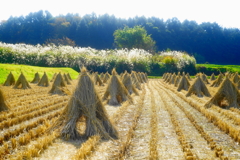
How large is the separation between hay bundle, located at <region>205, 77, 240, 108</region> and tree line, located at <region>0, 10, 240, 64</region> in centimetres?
6980

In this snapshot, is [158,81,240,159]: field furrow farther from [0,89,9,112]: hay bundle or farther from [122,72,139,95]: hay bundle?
[0,89,9,112]: hay bundle

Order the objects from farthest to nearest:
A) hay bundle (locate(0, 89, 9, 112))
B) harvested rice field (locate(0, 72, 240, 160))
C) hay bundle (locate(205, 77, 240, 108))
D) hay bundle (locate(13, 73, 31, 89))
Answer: hay bundle (locate(13, 73, 31, 89)), hay bundle (locate(205, 77, 240, 108)), hay bundle (locate(0, 89, 9, 112)), harvested rice field (locate(0, 72, 240, 160))

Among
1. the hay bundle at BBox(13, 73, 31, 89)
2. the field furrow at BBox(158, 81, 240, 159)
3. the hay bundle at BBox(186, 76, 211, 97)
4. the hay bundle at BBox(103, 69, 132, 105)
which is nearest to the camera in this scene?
the field furrow at BBox(158, 81, 240, 159)

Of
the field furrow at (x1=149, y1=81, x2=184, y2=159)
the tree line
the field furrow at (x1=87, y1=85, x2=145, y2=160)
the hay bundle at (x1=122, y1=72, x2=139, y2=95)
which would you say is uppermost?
the tree line

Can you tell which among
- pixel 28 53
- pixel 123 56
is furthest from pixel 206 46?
pixel 28 53

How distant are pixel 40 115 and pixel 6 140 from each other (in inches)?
104

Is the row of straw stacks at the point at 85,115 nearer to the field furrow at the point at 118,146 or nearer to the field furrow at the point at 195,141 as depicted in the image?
the field furrow at the point at 118,146

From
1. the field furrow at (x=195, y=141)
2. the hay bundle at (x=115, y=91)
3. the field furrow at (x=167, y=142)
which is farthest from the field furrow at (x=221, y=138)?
the hay bundle at (x=115, y=91)

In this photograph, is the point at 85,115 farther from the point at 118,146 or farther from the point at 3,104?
the point at 3,104

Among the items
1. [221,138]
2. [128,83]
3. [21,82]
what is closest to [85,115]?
[221,138]

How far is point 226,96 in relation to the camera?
31.6ft

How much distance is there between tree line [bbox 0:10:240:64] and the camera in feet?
261

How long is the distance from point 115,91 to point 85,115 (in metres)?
4.94

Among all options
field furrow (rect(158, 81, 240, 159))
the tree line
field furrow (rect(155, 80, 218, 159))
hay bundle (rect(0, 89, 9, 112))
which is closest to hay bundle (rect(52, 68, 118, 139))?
field furrow (rect(155, 80, 218, 159))
